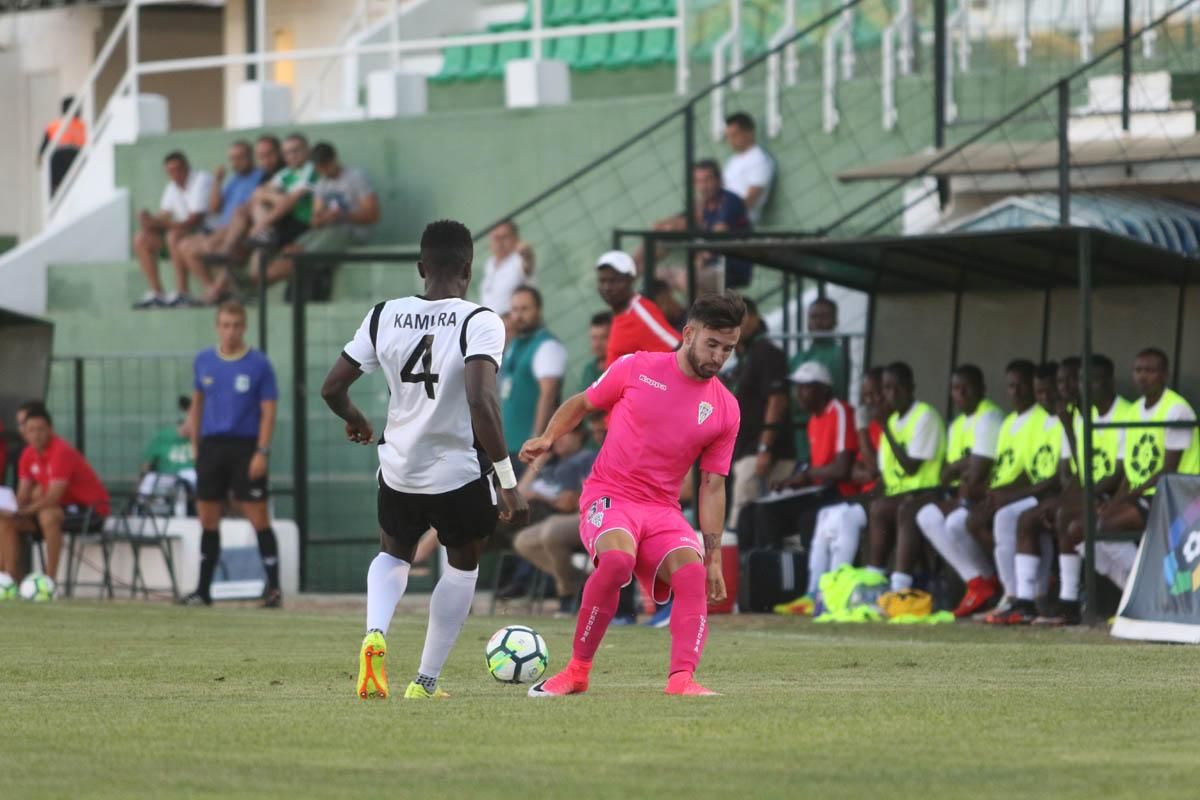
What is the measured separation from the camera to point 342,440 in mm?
21875

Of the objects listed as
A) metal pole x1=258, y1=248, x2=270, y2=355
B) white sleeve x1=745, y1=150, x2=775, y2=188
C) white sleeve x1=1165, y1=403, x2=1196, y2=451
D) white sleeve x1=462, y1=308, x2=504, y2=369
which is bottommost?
white sleeve x1=1165, y1=403, x2=1196, y2=451

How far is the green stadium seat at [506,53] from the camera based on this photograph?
2623 centimetres

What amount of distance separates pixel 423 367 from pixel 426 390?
0.10m

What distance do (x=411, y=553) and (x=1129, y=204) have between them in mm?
9391

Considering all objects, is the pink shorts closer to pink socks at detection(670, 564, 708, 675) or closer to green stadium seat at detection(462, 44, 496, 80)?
pink socks at detection(670, 564, 708, 675)

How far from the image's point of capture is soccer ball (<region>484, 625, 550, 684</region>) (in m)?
10.2

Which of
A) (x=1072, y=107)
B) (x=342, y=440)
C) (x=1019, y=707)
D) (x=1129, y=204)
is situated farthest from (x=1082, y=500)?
(x=342, y=440)

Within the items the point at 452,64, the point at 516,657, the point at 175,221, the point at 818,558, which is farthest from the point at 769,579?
the point at 452,64

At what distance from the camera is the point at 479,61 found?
26.6m

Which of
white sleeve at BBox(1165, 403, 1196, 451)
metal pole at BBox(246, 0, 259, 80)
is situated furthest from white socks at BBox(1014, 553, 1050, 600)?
metal pole at BBox(246, 0, 259, 80)

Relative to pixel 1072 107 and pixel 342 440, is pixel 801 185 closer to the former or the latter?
pixel 1072 107

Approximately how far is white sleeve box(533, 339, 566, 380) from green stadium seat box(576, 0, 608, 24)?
26.9 ft

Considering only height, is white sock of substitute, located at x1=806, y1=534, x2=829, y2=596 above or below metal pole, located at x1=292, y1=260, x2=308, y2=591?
below

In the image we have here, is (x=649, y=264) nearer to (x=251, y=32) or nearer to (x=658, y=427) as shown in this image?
(x=658, y=427)
